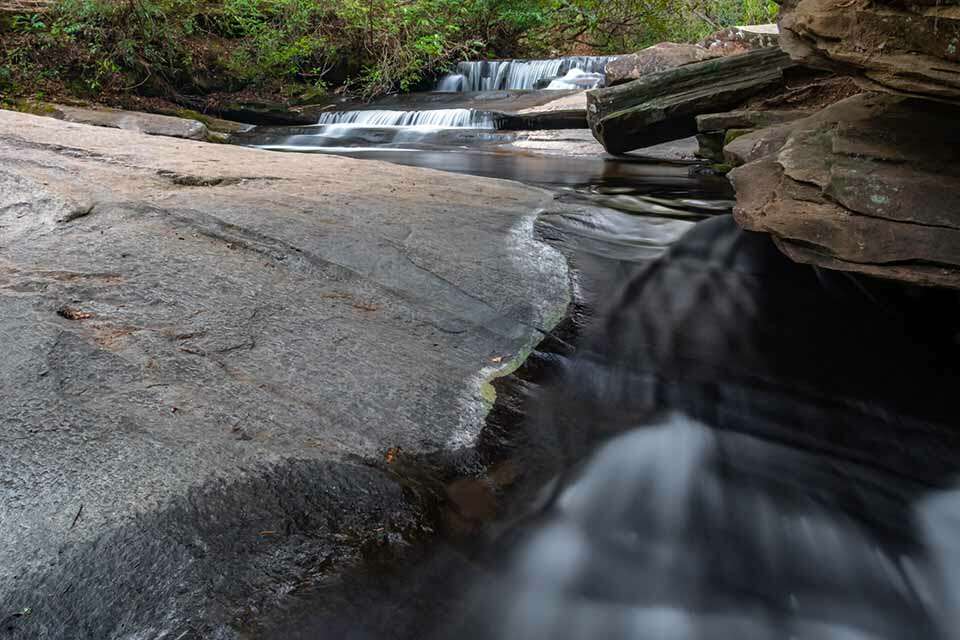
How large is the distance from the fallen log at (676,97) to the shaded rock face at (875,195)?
345cm

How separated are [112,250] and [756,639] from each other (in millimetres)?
3063

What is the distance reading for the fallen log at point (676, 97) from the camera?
702 cm

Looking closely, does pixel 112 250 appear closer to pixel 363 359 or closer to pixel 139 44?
pixel 363 359

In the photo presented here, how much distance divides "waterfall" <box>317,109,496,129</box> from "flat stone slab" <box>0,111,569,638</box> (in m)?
8.72

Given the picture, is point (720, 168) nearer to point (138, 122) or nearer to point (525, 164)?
point (525, 164)

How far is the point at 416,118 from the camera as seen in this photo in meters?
13.2

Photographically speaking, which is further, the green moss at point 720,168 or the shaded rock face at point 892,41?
the green moss at point 720,168

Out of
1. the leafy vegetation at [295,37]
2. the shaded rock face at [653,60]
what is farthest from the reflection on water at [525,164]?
the leafy vegetation at [295,37]

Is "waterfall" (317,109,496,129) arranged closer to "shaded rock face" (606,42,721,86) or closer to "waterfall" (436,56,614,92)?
"shaded rock face" (606,42,721,86)

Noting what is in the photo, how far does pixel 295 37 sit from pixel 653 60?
32.9 ft

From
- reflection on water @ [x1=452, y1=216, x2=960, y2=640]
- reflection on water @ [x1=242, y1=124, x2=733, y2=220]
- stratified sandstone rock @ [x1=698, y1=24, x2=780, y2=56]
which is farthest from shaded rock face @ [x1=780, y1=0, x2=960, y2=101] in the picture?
stratified sandstone rock @ [x1=698, y1=24, x2=780, y2=56]

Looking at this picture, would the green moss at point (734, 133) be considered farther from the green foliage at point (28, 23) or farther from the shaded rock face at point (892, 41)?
the green foliage at point (28, 23)

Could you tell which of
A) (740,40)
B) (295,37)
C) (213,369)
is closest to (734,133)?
(740,40)

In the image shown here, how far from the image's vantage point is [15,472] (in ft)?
5.65
